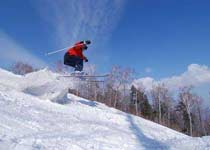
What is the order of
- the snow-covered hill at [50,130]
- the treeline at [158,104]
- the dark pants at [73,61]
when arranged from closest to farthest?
the snow-covered hill at [50,130], the dark pants at [73,61], the treeline at [158,104]

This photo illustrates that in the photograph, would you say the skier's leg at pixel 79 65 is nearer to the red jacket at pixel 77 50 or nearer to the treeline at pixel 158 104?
the red jacket at pixel 77 50

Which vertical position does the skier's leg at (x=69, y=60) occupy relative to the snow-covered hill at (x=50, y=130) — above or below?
above

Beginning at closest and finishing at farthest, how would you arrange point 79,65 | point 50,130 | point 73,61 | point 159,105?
point 50,130
point 73,61
point 79,65
point 159,105

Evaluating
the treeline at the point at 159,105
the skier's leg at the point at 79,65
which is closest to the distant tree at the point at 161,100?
the treeline at the point at 159,105

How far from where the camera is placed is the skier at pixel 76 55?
17203 millimetres

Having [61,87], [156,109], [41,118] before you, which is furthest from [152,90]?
[41,118]

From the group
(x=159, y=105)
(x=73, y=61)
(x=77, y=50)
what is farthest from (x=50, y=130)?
(x=159, y=105)

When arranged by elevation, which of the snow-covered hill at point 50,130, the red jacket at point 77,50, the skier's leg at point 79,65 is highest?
the red jacket at point 77,50

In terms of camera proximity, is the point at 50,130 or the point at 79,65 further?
the point at 79,65

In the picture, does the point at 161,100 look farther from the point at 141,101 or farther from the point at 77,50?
the point at 77,50

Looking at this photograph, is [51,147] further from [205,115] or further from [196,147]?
[205,115]

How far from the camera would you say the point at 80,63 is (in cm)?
1748

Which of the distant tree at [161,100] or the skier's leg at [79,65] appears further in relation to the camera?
the distant tree at [161,100]

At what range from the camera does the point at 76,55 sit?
17.2 metres
